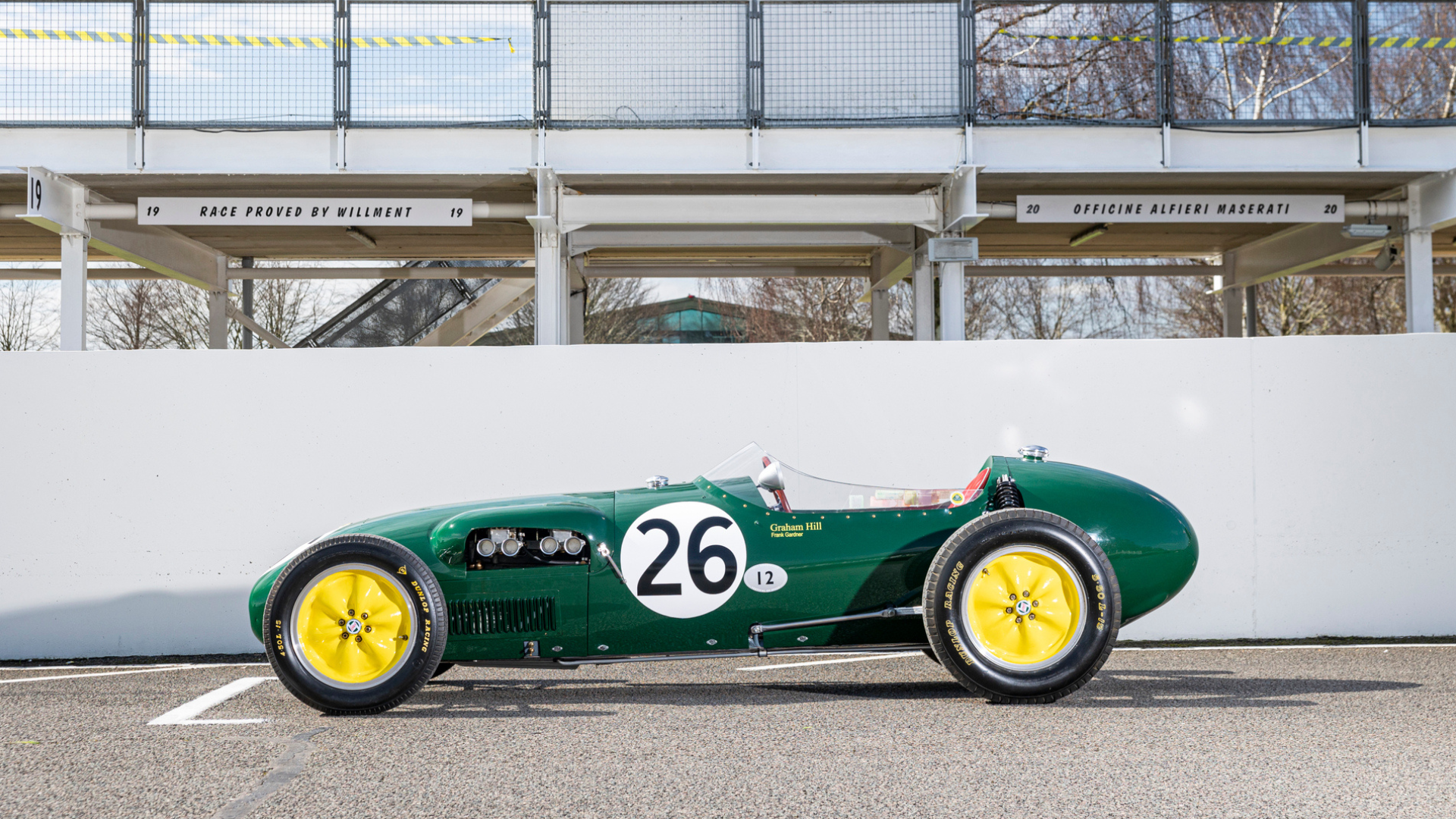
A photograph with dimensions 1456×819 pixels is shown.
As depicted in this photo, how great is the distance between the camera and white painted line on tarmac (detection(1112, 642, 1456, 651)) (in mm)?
6941

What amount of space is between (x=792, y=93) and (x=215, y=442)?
594 centimetres

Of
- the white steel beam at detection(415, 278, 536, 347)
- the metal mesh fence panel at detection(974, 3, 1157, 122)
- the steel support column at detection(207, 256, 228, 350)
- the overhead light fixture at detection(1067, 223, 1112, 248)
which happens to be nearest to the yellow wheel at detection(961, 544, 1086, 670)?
the metal mesh fence panel at detection(974, 3, 1157, 122)

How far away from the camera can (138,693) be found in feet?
18.8

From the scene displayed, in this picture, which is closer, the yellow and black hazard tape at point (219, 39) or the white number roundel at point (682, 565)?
the white number roundel at point (682, 565)

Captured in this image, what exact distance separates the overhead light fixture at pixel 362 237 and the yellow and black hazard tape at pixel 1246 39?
26.4ft

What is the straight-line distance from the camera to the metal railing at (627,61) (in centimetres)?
1055

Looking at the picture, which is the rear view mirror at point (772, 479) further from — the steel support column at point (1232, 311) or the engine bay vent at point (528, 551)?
the steel support column at point (1232, 311)

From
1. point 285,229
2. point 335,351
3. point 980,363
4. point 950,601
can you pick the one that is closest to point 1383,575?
point 980,363

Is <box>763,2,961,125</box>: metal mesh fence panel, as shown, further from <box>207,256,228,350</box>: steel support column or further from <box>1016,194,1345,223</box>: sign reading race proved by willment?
<box>207,256,228,350</box>: steel support column

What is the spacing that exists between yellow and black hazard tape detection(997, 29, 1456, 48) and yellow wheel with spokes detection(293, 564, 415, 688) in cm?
853

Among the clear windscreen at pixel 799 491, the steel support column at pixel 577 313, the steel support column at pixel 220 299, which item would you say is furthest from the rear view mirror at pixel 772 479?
A: the steel support column at pixel 220 299

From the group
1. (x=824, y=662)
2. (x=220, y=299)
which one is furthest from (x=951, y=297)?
(x=220, y=299)

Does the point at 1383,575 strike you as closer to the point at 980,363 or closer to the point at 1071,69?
the point at 980,363

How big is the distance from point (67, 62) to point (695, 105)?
18.6ft
